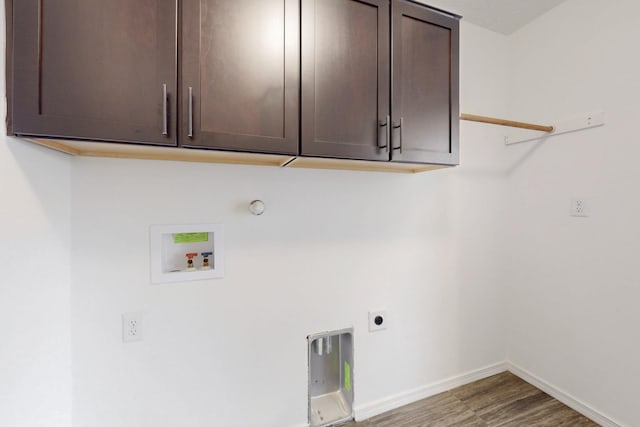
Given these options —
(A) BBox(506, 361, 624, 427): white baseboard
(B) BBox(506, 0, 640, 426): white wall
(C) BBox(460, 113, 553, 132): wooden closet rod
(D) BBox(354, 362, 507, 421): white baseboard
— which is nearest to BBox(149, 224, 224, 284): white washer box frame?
(D) BBox(354, 362, 507, 421): white baseboard

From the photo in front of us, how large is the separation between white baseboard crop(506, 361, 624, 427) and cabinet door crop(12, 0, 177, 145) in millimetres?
2637

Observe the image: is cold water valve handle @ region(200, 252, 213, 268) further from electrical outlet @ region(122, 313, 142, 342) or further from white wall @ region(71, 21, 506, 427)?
electrical outlet @ region(122, 313, 142, 342)

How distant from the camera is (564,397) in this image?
179 centimetres

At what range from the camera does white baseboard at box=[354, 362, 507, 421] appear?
1665mm

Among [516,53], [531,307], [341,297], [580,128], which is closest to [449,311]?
[531,307]

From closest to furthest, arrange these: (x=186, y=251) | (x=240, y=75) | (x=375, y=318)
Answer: (x=240, y=75) < (x=186, y=251) < (x=375, y=318)

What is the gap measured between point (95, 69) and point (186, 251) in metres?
0.78

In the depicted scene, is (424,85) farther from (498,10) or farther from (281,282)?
(281,282)

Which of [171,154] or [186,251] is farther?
[186,251]

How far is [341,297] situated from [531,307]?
144cm

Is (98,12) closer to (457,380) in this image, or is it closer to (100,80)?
(100,80)

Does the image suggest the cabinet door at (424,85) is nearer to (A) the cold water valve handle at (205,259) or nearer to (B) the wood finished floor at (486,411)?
(A) the cold water valve handle at (205,259)

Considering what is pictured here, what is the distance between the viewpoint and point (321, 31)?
116cm

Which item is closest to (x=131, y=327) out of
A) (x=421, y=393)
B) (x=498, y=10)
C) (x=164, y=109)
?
(x=164, y=109)
